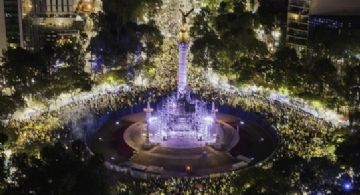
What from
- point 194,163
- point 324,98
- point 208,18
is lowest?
point 194,163

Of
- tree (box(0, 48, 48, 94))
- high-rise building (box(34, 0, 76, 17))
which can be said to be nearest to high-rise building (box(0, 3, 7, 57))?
high-rise building (box(34, 0, 76, 17))

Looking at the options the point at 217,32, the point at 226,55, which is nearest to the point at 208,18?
the point at 217,32

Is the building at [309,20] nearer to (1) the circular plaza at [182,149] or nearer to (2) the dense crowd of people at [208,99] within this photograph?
(2) the dense crowd of people at [208,99]

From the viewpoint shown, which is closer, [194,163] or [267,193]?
[267,193]

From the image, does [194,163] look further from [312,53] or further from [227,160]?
[312,53]

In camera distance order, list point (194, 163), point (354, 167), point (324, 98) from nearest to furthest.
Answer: point (354, 167)
point (194, 163)
point (324, 98)

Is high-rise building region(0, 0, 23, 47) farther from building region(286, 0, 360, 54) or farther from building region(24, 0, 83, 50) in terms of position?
building region(286, 0, 360, 54)
